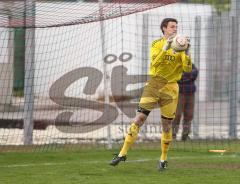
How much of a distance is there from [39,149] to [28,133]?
0.85 metres

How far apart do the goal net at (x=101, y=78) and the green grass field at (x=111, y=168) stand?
1691 millimetres

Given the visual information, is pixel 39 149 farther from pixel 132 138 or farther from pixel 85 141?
pixel 132 138

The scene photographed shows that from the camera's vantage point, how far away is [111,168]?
1018 centimetres

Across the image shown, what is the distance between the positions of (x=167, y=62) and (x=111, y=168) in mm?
1737

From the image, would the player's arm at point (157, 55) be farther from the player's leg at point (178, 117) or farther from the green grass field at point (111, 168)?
the player's leg at point (178, 117)

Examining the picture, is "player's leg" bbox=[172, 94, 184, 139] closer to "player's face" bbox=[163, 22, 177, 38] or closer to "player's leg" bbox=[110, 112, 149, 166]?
"player's leg" bbox=[110, 112, 149, 166]

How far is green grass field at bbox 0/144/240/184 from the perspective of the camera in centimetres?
895

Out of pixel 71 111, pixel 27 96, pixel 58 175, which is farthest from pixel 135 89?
pixel 58 175

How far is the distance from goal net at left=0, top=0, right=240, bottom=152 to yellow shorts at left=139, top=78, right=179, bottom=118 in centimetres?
353

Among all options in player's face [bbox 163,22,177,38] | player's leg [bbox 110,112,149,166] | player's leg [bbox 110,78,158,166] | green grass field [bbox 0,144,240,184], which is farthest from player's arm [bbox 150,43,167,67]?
green grass field [bbox 0,144,240,184]

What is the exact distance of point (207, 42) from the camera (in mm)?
15211

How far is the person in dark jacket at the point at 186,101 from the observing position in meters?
14.8

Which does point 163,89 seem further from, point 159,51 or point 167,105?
point 159,51

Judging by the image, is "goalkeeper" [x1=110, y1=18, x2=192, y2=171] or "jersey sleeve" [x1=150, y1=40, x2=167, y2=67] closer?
"jersey sleeve" [x1=150, y1=40, x2=167, y2=67]
